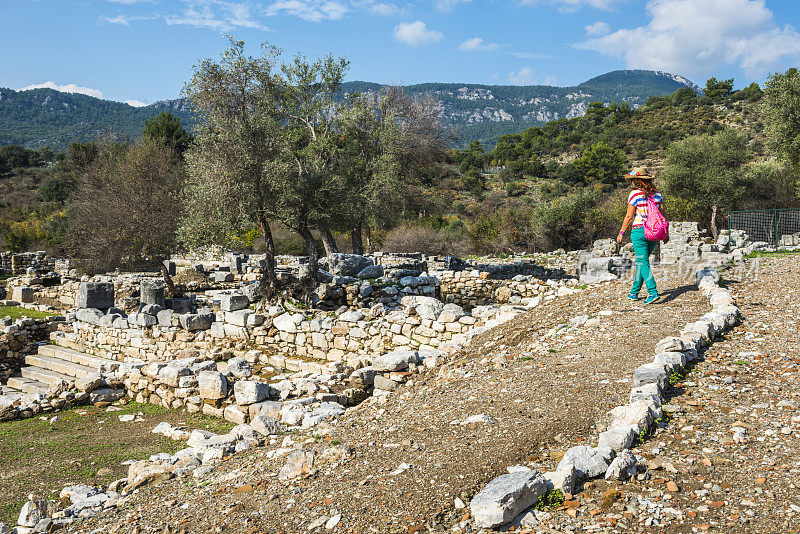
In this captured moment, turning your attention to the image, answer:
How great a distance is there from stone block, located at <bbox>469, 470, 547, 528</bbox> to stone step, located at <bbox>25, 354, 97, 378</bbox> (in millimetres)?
11207

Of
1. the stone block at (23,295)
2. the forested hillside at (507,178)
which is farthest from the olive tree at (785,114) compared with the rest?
the stone block at (23,295)

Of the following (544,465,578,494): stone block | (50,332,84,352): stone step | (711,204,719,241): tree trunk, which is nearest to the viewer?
(544,465,578,494): stone block

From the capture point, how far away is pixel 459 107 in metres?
139

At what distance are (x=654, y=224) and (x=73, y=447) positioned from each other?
31.2 ft

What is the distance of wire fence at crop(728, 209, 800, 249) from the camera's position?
22.3m

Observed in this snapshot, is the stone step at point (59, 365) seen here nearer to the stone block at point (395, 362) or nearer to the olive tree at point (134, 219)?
the olive tree at point (134, 219)

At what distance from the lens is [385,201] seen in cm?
2234

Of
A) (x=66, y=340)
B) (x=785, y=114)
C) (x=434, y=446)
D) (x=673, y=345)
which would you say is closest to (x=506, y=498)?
(x=434, y=446)

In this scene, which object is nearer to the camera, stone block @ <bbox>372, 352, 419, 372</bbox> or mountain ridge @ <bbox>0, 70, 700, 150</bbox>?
stone block @ <bbox>372, 352, 419, 372</bbox>

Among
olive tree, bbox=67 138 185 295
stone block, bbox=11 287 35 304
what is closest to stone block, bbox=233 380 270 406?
olive tree, bbox=67 138 185 295

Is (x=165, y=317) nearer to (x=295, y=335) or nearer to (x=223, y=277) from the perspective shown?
(x=295, y=335)

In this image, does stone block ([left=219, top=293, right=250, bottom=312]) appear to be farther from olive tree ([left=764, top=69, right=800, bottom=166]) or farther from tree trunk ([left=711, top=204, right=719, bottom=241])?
tree trunk ([left=711, top=204, right=719, bottom=241])

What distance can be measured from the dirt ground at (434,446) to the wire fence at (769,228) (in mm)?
19097

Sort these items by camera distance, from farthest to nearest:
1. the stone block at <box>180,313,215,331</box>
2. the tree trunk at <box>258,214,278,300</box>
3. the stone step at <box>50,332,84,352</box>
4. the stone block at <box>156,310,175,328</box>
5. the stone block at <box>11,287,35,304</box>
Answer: the stone block at <box>11,287,35,304</box>, the stone step at <box>50,332,84,352</box>, the tree trunk at <box>258,214,278,300</box>, the stone block at <box>156,310,175,328</box>, the stone block at <box>180,313,215,331</box>
